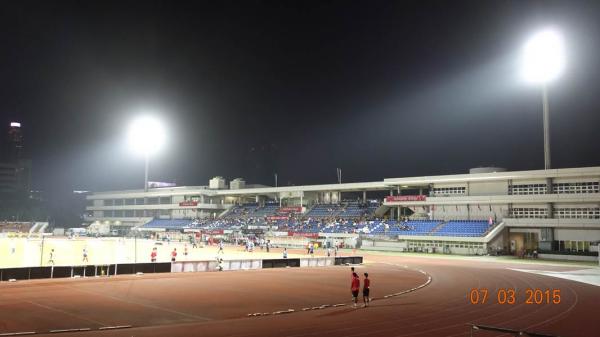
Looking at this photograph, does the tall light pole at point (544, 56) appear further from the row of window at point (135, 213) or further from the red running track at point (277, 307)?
the row of window at point (135, 213)

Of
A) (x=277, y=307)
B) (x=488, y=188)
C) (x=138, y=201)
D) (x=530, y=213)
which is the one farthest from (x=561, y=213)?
(x=138, y=201)

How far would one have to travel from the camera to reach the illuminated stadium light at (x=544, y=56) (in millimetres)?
53125

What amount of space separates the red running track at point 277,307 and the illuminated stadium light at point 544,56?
91.1 ft

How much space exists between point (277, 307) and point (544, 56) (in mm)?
46226

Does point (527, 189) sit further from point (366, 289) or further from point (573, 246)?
point (366, 289)

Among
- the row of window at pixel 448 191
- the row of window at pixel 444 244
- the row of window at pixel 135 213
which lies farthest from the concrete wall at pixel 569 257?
the row of window at pixel 135 213

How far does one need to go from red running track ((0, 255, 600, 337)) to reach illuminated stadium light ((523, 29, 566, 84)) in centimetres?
2775

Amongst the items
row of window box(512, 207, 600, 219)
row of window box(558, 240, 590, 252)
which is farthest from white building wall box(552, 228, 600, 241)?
row of window box(512, 207, 600, 219)

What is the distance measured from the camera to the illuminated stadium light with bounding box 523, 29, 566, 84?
53125 mm

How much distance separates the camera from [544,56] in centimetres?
5438

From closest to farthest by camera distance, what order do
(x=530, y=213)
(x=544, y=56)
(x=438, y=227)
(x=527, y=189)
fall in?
(x=544, y=56) → (x=530, y=213) → (x=527, y=189) → (x=438, y=227)

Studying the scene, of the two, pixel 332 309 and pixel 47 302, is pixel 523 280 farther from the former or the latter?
pixel 47 302

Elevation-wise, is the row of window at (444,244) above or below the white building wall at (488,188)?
below

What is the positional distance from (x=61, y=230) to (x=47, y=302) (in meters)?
98.8
